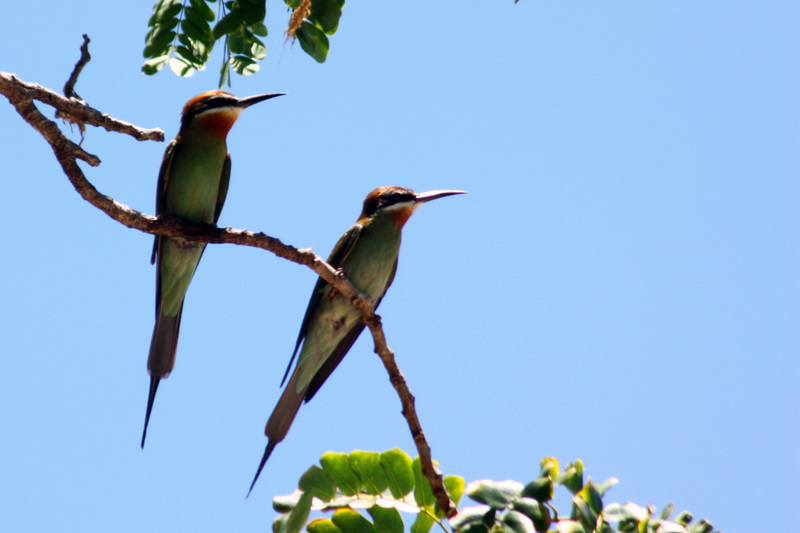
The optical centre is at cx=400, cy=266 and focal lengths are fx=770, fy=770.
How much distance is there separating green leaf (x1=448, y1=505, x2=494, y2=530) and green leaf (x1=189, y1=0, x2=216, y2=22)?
2222mm

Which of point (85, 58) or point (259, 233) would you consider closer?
point (85, 58)

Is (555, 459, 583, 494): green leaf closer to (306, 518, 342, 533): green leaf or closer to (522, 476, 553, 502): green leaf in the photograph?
(522, 476, 553, 502): green leaf

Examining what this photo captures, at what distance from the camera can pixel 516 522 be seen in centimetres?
214

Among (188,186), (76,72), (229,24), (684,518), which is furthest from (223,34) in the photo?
(684,518)

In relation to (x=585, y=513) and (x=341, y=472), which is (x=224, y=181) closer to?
(x=341, y=472)

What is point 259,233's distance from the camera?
314 centimetres

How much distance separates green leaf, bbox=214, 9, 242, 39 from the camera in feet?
10.0

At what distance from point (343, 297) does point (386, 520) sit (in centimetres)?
155

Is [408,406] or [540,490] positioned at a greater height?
[408,406]

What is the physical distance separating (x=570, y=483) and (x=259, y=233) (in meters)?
1.58

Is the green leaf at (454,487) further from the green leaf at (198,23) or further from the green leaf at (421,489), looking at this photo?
the green leaf at (198,23)

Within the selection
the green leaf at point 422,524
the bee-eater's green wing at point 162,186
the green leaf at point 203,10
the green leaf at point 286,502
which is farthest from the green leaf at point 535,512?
the bee-eater's green wing at point 162,186

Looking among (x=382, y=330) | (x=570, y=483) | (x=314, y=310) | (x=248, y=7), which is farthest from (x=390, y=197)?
(x=570, y=483)

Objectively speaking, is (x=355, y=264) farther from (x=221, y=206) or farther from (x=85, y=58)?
(x=85, y=58)
